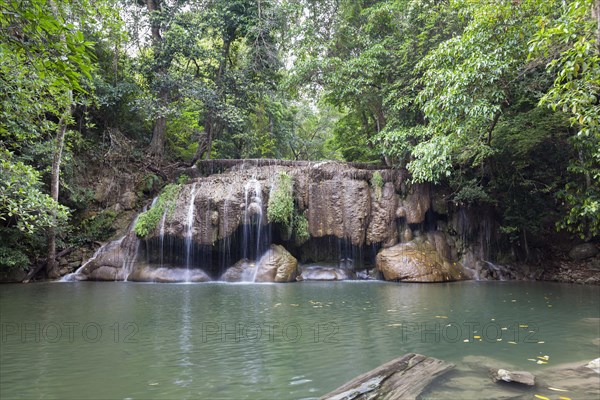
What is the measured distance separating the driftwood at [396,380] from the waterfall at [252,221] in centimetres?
1083

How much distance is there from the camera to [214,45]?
1859 cm

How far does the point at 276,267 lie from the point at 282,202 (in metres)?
2.50

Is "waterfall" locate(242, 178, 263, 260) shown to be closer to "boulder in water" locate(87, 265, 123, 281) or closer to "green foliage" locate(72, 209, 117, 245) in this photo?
→ "boulder in water" locate(87, 265, 123, 281)

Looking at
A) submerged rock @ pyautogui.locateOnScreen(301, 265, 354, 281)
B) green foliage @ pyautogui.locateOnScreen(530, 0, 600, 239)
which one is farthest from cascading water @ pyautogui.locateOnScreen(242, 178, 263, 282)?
green foliage @ pyautogui.locateOnScreen(530, 0, 600, 239)

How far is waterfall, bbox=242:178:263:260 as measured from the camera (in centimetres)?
1465

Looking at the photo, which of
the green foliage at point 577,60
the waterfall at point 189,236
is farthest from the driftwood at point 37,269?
the green foliage at point 577,60

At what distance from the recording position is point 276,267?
13852 millimetres

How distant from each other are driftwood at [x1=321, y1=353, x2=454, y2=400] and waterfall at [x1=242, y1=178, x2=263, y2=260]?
10825 millimetres

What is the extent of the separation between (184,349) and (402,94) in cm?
1328

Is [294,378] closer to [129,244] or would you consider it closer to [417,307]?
[417,307]

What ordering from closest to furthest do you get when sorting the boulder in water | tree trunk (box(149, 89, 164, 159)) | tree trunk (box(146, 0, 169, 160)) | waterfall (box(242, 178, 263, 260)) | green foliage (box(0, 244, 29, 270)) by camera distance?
1. green foliage (box(0, 244, 29, 270))
2. the boulder in water
3. waterfall (box(242, 178, 263, 260))
4. tree trunk (box(146, 0, 169, 160))
5. tree trunk (box(149, 89, 164, 159))

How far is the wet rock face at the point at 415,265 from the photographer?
44.7 feet

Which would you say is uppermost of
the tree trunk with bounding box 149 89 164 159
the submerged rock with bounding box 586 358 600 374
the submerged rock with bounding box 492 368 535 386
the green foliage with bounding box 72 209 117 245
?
the tree trunk with bounding box 149 89 164 159

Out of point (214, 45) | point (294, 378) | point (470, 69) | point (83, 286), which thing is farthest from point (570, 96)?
point (214, 45)
